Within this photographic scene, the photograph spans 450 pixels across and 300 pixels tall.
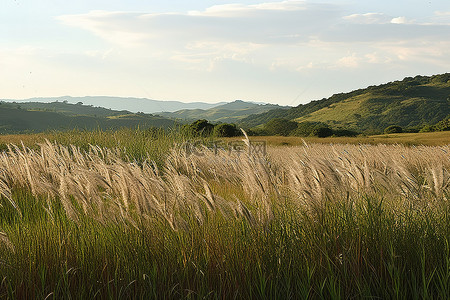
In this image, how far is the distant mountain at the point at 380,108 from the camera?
4471 inches

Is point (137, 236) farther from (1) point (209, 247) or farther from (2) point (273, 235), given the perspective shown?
(2) point (273, 235)

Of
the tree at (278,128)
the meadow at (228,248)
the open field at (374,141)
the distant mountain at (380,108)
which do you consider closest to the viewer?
the meadow at (228,248)

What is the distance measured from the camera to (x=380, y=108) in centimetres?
12512

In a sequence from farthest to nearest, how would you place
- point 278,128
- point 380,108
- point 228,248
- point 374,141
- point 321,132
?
point 380,108, point 278,128, point 321,132, point 374,141, point 228,248

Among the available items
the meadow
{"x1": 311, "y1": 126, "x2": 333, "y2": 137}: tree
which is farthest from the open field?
the meadow

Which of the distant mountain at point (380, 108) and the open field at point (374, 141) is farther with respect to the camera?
the distant mountain at point (380, 108)

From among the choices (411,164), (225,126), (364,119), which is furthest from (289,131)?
(364,119)

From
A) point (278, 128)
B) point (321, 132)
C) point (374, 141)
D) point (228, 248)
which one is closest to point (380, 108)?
point (278, 128)

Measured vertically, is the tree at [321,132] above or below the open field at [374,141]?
above

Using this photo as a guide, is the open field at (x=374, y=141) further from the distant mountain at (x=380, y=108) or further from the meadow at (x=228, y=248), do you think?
the distant mountain at (x=380, y=108)

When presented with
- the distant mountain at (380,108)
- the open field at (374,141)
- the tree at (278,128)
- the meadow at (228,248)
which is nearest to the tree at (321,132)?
the tree at (278,128)

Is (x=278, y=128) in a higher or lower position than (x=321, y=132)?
higher

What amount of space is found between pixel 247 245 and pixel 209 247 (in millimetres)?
275

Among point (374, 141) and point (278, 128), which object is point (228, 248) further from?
point (278, 128)
